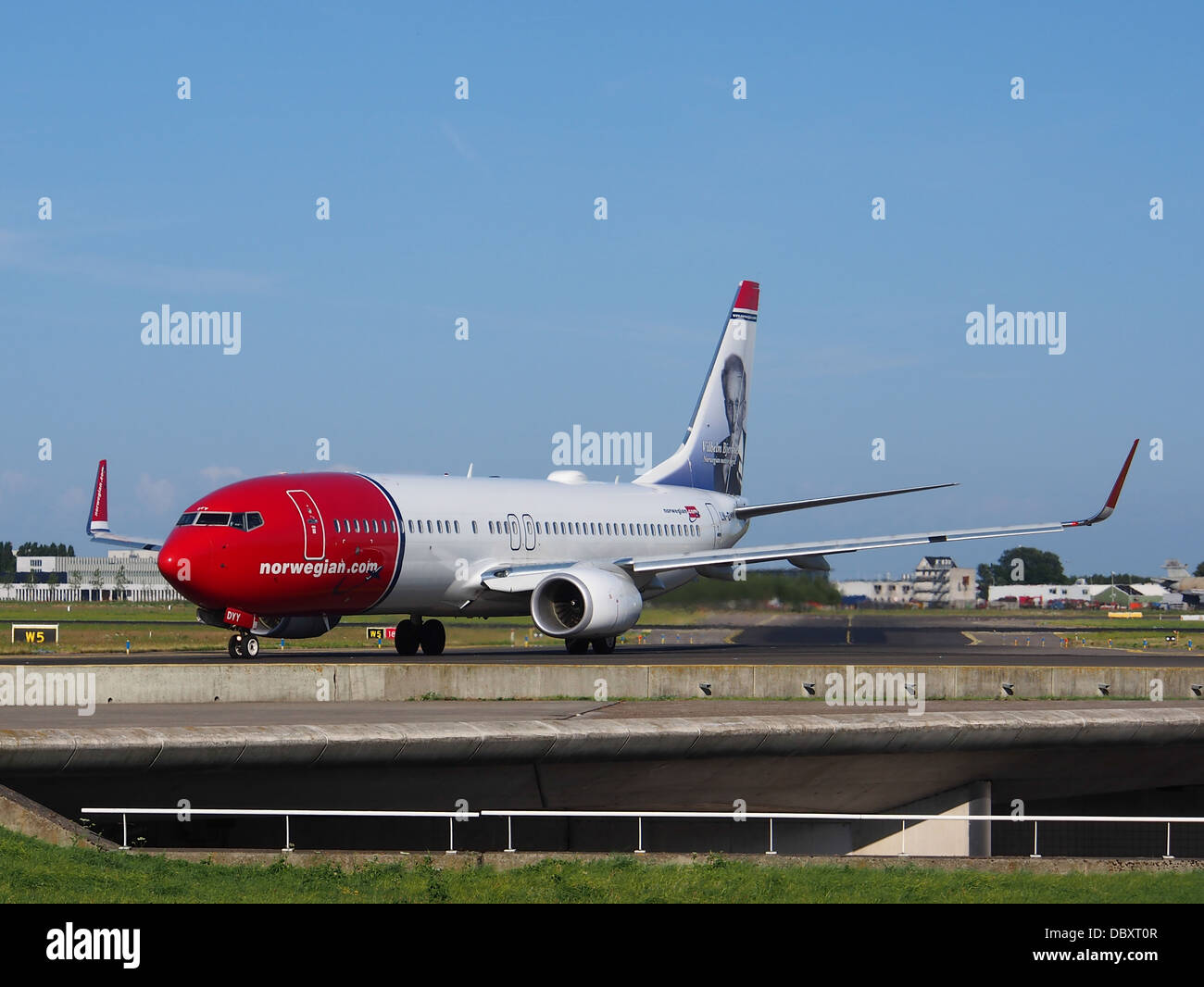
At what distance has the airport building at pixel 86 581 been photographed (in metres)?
137

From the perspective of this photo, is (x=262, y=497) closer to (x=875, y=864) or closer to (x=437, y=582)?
(x=437, y=582)

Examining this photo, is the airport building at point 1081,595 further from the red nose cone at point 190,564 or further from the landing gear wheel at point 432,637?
the red nose cone at point 190,564

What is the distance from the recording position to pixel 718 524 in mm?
48406

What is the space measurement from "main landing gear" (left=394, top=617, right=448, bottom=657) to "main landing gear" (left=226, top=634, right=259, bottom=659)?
5.90 meters

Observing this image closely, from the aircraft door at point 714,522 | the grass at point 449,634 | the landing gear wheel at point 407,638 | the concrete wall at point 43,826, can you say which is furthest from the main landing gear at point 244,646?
the aircraft door at point 714,522

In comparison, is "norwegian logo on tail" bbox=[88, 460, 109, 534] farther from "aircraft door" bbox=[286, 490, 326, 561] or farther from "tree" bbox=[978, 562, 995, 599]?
"tree" bbox=[978, 562, 995, 599]

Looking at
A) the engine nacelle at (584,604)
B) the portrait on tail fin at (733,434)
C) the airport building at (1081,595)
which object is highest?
the portrait on tail fin at (733,434)

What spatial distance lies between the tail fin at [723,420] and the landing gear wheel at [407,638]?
12.1m

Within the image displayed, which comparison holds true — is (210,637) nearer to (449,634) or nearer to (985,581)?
(449,634)

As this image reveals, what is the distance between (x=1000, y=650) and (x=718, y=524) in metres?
11.3

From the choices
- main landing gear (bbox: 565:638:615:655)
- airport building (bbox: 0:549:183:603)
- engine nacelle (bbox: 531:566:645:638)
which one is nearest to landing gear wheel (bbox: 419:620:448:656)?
engine nacelle (bbox: 531:566:645:638)

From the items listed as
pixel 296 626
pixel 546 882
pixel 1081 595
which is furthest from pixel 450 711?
pixel 1081 595

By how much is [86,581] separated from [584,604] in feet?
423
